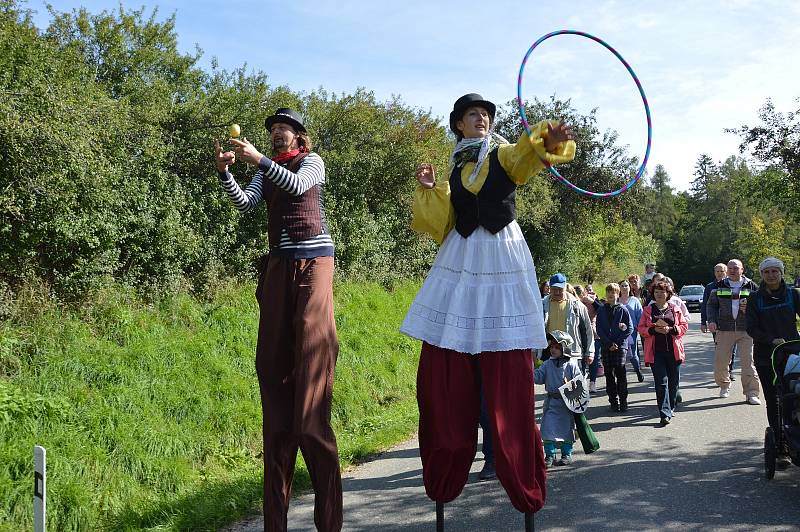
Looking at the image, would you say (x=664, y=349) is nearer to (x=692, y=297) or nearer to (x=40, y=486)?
(x=40, y=486)

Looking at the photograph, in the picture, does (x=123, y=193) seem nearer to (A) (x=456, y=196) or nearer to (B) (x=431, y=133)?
(A) (x=456, y=196)

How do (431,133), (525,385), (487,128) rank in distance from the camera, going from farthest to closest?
(431,133) < (487,128) < (525,385)

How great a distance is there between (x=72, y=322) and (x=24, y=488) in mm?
2952

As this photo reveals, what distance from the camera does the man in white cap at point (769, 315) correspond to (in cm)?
654

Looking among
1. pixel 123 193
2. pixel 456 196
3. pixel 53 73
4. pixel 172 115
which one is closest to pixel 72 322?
pixel 123 193

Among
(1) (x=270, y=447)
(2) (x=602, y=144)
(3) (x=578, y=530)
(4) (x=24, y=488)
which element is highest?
(2) (x=602, y=144)

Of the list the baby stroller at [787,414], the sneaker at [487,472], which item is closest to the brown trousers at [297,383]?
the sneaker at [487,472]

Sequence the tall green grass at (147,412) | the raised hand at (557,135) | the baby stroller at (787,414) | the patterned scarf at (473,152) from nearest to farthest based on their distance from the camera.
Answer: the raised hand at (557,135), the patterned scarf at (473,152), the tall green grass at (147,412), the baby stroller at (787,414)

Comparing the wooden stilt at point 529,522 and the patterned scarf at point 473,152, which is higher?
the patterned scarf at point 473,152

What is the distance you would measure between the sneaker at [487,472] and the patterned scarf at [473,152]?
2944mm

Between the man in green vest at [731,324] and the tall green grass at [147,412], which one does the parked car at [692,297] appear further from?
the tall green grass at [147,412]

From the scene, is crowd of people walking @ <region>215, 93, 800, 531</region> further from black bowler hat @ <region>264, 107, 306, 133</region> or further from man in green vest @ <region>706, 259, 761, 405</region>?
man in green vest @ <region>706, 259, 761, 405</region>

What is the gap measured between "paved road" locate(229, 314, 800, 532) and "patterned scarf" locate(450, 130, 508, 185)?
2.31 metres

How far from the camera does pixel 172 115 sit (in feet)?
33.4
